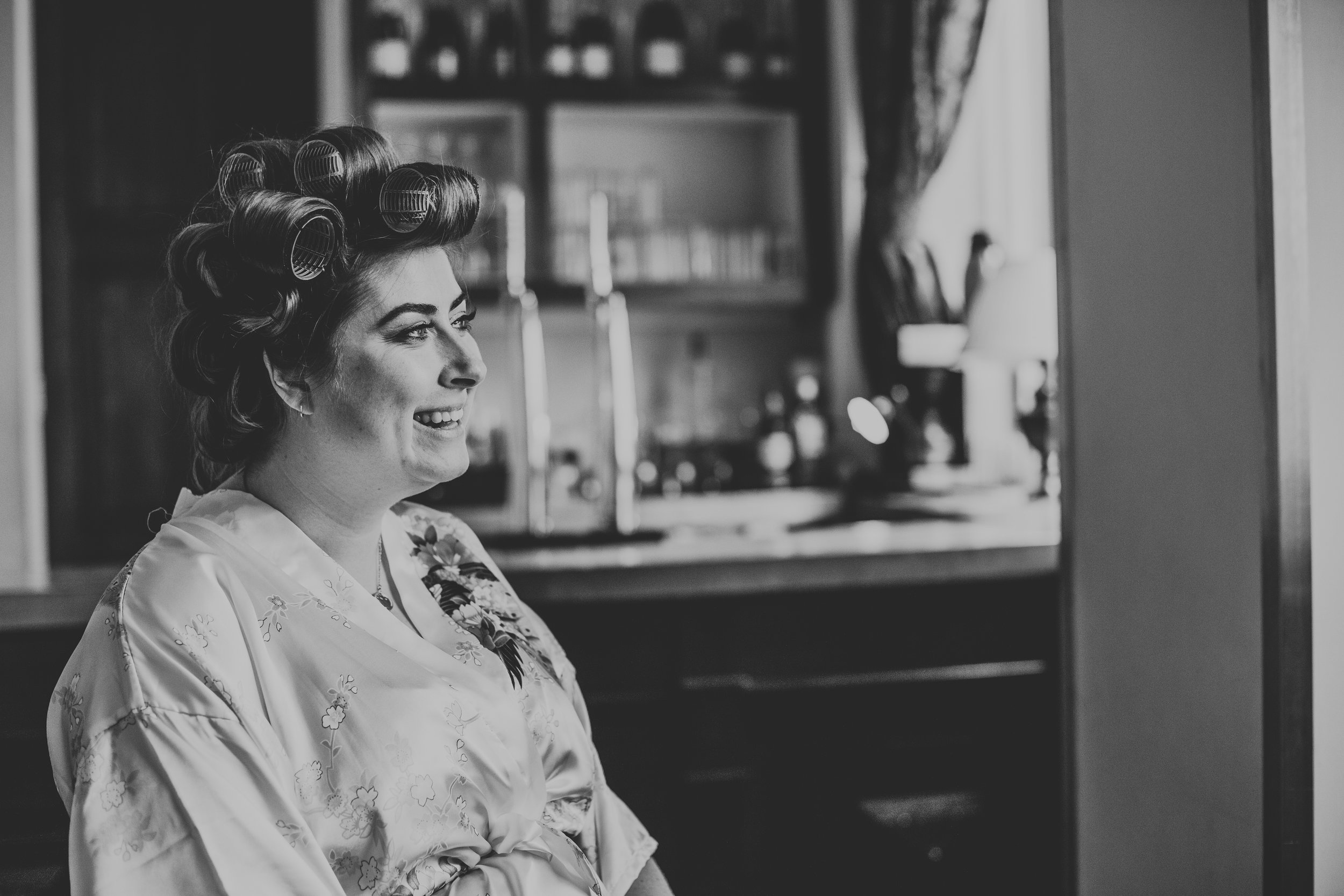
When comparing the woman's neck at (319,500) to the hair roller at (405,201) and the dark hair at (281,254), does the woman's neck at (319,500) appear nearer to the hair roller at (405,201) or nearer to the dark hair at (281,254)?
the dark hair at (281,254)

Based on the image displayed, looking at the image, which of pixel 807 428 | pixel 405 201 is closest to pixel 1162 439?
pixel 405 201

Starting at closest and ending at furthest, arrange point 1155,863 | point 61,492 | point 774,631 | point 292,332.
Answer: point 292,332 < point 1155,863 < point 774,631 < point 61,492

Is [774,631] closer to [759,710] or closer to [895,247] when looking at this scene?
[759,710]

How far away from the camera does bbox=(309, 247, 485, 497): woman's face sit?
1067mm

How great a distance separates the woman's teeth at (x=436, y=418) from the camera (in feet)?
3.57

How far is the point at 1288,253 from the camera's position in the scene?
1.16 metres

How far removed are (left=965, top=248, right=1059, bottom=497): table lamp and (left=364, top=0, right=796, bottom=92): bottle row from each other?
1.75 metres

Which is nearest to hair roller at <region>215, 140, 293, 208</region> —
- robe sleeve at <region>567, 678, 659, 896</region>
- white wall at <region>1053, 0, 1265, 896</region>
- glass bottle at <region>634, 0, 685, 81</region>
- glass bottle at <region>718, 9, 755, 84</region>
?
robe sleeve at <region>567, 678, 659, 896</region>

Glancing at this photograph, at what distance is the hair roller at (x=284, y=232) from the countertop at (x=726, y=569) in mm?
932

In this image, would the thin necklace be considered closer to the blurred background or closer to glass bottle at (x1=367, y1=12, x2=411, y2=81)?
the blurred background

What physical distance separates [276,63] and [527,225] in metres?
1.00

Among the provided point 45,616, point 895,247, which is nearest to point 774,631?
point 45,616

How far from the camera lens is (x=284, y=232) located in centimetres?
103

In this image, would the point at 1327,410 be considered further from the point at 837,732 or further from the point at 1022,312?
the point at 1022,312
